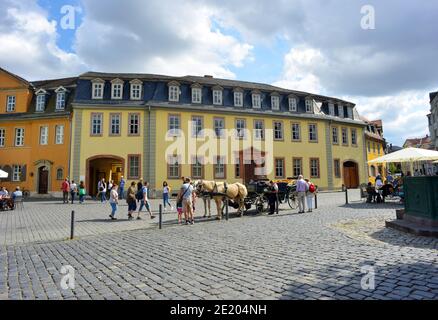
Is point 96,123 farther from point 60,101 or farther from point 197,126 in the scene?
point 197,126

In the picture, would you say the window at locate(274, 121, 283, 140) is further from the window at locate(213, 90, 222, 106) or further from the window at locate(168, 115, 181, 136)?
the window at locate(168, 115, 181, 136)

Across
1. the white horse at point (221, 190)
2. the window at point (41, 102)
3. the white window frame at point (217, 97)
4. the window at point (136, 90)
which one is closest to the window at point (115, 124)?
the window at point (136, 90)

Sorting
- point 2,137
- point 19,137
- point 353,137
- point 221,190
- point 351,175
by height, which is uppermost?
point 353,137

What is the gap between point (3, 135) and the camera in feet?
104

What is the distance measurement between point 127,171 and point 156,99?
745cm

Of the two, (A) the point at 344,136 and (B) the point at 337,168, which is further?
(A) the point at 344,136

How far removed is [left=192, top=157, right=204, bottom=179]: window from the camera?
2911 centimetres

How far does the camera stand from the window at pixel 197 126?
29.5 meters

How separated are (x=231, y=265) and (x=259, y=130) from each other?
88.8 feet

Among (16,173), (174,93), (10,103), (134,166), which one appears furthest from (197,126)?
(10,103)

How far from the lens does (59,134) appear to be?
30.0m

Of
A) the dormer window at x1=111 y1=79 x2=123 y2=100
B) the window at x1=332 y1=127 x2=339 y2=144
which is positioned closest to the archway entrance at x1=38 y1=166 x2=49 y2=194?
the dormer window at x1=111 y1=79 x2=123 y2=100

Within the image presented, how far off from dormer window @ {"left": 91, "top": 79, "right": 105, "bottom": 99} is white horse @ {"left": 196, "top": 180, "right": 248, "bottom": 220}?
19.4 meters

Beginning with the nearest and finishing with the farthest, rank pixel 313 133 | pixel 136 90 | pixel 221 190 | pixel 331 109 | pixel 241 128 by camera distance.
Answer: pixel 221 190
pixel 136 90
pixel 241 128
pixel 313 133
pixel 331 109
